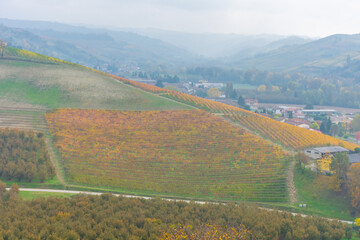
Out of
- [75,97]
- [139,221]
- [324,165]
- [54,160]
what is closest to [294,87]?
[324,165]

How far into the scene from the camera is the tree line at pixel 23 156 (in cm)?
3231

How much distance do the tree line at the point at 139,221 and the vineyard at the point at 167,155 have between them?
810cm

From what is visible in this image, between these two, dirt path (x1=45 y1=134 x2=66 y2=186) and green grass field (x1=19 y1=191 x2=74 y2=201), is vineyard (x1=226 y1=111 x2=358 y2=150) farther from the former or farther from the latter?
green grass field (x1=19 y1=191 x2=74 y2=201)

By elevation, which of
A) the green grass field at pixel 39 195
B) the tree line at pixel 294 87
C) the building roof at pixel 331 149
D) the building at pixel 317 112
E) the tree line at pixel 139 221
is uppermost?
the tree line at pixel 294 87

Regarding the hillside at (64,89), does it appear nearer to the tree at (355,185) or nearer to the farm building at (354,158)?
the farm building at (354,158)

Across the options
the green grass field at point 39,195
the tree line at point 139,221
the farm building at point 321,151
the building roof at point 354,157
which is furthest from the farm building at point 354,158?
the green grass field at point 39,195

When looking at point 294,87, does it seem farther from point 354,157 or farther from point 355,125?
point 354,157

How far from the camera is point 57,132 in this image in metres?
42.2

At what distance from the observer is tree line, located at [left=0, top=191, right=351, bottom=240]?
757 inches

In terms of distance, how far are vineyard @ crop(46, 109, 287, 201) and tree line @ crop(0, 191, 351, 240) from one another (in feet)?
26.6

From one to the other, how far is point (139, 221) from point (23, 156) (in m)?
20.2

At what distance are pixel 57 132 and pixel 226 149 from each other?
76.4 feet

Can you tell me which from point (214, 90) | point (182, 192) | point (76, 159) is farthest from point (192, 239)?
point (214, 90)

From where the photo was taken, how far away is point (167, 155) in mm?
39938
